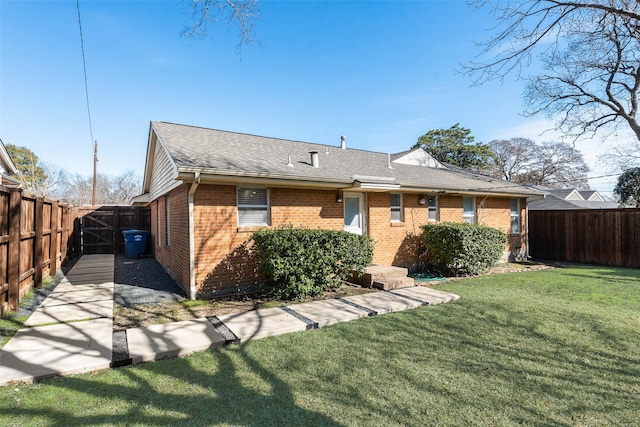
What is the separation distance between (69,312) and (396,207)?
8.65m

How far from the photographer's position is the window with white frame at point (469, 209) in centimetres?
1205

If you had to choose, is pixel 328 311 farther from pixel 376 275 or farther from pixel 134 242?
pixel 134 242

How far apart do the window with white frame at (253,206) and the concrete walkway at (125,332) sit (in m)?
2.36

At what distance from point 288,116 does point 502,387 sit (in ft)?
44.2

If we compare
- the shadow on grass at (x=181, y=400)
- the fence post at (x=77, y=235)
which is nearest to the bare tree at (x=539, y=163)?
the fence post at (x=77, y=235)

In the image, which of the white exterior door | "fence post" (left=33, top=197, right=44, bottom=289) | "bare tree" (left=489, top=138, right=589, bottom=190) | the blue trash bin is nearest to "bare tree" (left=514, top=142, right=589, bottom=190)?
"bare tree" (left=489, top=138, right=589, bottom=190)

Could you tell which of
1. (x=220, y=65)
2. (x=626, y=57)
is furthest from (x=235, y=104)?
(x=626, y=57)

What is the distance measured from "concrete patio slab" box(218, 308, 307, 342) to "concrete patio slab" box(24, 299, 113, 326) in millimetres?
2357

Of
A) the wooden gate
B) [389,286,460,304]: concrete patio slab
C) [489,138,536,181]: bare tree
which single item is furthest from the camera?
[489,138,536,181]: bare tree

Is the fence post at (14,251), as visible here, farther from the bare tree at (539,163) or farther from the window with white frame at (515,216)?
the bare tree at (539,163)

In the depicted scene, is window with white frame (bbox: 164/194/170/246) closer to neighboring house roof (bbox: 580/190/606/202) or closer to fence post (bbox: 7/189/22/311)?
fence post (bbox: 7/189/22/311)

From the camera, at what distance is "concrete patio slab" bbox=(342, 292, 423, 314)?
6137 millimetres

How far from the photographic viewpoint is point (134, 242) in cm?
1298

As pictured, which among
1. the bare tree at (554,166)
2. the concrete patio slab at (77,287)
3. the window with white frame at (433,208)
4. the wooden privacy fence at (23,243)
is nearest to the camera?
the wooden privacy fence at (23,243)
